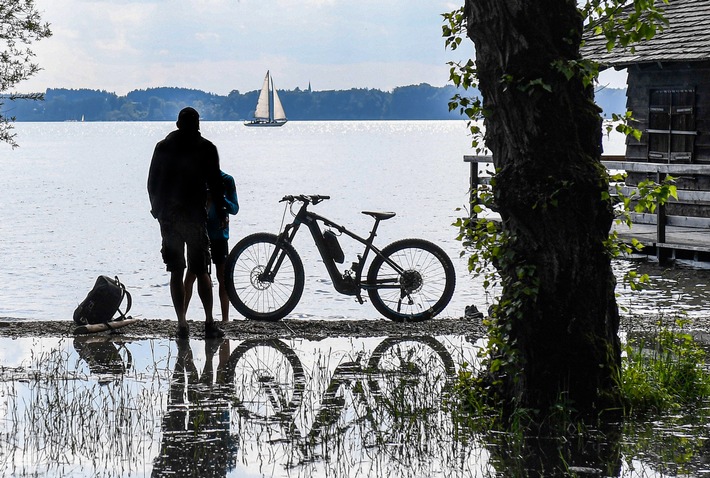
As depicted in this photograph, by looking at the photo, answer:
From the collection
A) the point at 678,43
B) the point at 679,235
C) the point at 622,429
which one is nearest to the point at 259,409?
the point at 622,429

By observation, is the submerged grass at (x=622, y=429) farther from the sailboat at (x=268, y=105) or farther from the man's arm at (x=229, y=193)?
the sailboat at (x=268, y=105)

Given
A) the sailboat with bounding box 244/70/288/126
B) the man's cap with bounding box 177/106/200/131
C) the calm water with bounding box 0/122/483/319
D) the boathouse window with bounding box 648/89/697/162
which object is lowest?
the calm water with bounding box 0/122/483/319

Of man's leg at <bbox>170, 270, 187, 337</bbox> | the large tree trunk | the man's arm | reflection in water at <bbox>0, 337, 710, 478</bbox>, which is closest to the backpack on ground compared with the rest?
man's leg at <bbox>170, 270, 187, 337</bbox>

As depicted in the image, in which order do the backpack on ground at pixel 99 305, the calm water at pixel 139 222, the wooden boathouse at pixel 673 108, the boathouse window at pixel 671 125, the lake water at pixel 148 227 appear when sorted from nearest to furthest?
the backpack on ground at pixel 99 305, the lake water at pixel 148 227, the calm water at pixel 139 222, the wooden boathouse at pixel 673 108, the boathouse window at pixel 671 125

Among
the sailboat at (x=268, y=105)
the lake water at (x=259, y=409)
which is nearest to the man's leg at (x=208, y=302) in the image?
the lake water at (x=259, y=409)

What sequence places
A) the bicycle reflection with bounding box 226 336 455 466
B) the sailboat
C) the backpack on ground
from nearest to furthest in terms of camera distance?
the bicycle reflection with bounding box 226 336 455 466, the backpack on ground, the sailboat

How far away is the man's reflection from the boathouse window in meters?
16.0

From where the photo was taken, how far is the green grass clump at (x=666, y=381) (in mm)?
6578

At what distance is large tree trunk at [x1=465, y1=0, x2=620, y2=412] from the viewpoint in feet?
20.4

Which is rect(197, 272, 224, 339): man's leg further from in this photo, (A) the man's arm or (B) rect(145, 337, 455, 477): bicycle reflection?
(A) the man's arm

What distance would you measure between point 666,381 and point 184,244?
14.8 ft

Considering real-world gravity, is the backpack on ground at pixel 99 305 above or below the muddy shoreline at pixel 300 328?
above

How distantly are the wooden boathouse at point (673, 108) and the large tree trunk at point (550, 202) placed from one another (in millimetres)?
12880

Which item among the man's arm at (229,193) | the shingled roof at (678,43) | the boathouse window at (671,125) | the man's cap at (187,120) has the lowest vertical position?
the man's arm at (229,193)
